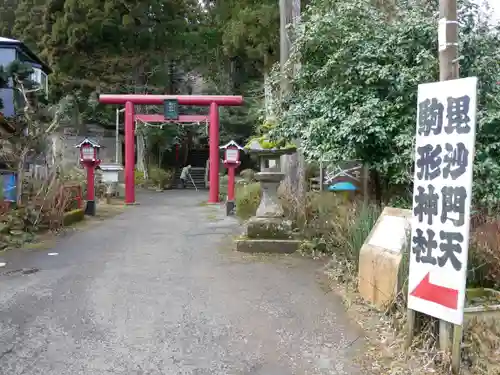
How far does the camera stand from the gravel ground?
12.3 feet

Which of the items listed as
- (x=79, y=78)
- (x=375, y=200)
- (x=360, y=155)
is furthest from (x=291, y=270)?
(x=79, y=78)

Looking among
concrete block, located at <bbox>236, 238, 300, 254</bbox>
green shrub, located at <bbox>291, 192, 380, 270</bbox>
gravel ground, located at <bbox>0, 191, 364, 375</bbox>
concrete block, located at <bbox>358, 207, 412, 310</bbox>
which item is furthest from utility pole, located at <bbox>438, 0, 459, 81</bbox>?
concrete block, located at <bbox>236, 238, 300, 254</bbox>

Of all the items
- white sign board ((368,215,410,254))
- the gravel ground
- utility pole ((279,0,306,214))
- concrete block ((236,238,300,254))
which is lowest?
the gravel ground

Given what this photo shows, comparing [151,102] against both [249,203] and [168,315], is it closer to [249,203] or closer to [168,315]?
[249,203]

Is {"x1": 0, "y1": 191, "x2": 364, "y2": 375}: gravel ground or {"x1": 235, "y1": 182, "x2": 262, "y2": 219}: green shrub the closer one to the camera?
{"x1": 0, "y1": 191, "x2": 364, "y2": 375}: gravel ground

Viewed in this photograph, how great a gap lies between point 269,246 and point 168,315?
10.8 ft

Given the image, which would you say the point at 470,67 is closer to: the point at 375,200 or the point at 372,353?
the point at 375,200

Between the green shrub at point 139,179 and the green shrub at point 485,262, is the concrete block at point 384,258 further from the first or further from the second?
the green shrub at point 139,179

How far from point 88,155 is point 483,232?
11419 mm

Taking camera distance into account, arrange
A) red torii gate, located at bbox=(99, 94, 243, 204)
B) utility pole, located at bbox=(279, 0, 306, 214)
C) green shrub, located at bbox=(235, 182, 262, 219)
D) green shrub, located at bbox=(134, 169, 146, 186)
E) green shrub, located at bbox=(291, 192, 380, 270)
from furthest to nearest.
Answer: green shrub, located at bbox=(134, 169, 146, 186) < red torii gate, located at bbox=(99, 94, 243, 204) < green shrub, located at bbox=(235, 182, 262, 219) < utility pole, located at bbox=(279, 0, 306, 214) < green shrub, located at bbox=(291, 192, 380, 270)

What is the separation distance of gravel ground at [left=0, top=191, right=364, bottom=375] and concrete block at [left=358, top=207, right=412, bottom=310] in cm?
40

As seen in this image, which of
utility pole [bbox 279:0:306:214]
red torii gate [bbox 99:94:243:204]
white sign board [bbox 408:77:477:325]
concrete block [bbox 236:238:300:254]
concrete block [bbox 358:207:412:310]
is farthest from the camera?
red torii gate [bbox 99:94:243:204]

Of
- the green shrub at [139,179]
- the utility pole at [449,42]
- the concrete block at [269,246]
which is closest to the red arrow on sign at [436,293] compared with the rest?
the utility pole at [449,42]

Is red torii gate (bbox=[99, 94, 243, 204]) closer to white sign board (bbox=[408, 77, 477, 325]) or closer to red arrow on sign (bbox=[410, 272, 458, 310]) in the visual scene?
white sign board (bbox=[408, 77, 477, 325])
